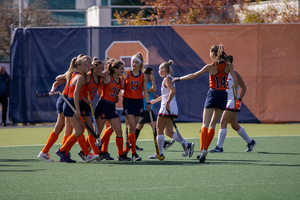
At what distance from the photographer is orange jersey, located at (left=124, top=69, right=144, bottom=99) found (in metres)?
6.93

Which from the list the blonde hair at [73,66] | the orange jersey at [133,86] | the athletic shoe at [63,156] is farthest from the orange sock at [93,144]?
the blonde hair at [73,66]

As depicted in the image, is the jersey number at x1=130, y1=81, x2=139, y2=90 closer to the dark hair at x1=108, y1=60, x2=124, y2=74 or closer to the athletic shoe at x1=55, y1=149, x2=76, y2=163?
the dark hair at x1=108, y1=60, x2=124, y2=74

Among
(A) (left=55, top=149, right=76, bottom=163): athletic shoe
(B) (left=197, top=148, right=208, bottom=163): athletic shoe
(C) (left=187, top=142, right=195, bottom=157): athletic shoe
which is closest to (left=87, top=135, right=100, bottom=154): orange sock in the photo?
(A) (left=55, top=149, right=76, bottom=163): athletic shoe

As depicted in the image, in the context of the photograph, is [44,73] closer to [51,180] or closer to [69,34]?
[69,34]

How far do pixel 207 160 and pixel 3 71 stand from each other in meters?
8.52

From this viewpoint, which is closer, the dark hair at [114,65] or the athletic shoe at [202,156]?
the athletic shoe at [202,156]

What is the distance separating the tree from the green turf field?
1405 centimetres

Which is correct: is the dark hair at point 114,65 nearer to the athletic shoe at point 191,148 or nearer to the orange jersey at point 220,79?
the orange jersey at point 220,79

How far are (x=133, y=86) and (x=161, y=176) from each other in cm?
185

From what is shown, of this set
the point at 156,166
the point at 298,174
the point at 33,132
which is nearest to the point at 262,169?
the point at 298,174

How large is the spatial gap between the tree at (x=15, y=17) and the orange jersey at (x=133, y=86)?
1577cm

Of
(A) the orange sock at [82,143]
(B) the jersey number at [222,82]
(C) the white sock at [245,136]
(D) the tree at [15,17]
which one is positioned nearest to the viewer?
(A) the orange sock at [82,143]

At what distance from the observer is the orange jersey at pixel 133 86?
6926mm

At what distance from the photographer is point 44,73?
13.2 metres
